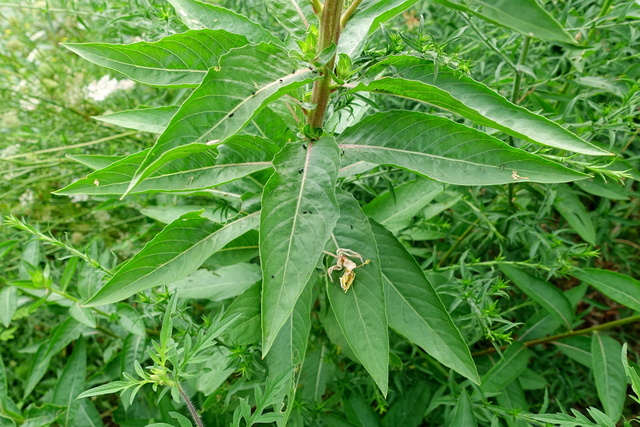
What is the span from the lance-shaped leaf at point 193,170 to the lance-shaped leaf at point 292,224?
0.33 feet

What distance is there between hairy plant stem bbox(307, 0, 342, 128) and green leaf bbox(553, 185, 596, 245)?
0.80m

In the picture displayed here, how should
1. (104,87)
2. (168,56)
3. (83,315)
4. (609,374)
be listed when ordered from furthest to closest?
(104,87)
(83,315)
(609,374)
(168,56)

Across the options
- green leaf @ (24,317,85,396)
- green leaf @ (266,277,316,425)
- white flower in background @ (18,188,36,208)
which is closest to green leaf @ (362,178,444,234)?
green leaf @ (266,277,316,425)

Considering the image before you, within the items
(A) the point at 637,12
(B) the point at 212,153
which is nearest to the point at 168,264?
(B) the point at 212,153

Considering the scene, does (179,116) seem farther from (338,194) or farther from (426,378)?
(426,378)

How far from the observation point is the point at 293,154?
891 millimetres

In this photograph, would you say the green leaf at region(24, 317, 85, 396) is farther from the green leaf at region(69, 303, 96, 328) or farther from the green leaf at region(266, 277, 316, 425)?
the green leaf at region(266, 277, 316, 425)

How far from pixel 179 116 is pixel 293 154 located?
262 mm

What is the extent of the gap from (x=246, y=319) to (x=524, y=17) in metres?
0.79

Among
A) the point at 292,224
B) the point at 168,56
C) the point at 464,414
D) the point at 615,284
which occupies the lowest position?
the point at 464,414

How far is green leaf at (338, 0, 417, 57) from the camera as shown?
34.2 inches

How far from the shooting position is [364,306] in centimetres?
87

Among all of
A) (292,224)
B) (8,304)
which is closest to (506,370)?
(292,224)

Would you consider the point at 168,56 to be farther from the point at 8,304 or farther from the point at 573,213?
the point at 573,213
